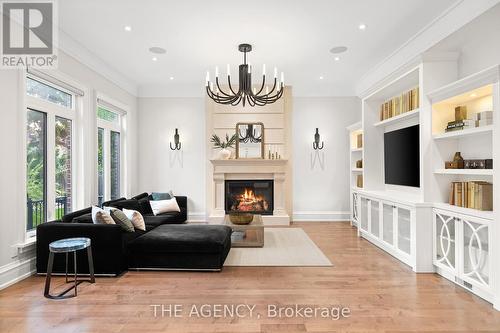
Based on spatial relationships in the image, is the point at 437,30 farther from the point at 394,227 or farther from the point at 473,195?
the point at 394,227

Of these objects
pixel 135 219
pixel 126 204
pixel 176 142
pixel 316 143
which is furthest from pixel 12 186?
Result: pixel 316 143

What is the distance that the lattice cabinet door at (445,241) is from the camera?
320cm

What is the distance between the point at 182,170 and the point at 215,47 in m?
3.14

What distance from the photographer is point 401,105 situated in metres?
4.30

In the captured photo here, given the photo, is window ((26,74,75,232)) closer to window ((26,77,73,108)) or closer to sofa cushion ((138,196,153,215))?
window ((26,77,73,108))

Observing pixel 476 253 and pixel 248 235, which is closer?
pixel 476 253

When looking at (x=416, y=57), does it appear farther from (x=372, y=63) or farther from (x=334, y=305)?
(x=334, y=305)

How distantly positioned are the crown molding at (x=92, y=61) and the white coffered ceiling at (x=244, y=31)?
0.30 ft

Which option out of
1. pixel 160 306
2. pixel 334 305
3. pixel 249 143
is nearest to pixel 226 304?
pixel 160 306

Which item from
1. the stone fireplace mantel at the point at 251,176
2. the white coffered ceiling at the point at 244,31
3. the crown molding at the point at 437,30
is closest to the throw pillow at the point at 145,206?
the stone fireplace mantel at the point at 251,176

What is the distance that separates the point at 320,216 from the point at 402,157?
2848 mm

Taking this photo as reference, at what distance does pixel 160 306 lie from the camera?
106 inches

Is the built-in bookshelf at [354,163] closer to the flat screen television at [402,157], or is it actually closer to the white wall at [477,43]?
the flat screen television at [402,157]

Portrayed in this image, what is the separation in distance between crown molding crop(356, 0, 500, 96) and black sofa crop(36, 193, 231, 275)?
346 centimetres
